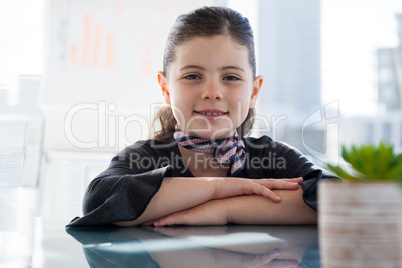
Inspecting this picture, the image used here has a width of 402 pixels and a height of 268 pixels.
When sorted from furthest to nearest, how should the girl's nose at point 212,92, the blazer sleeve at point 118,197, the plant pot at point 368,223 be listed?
the girl's nose at point 212,92 < the blazer sleeve at point 118,197 < the plant pot at point 368,223

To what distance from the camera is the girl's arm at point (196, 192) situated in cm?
100

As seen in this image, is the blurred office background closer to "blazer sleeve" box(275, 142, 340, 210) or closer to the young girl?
the young girl

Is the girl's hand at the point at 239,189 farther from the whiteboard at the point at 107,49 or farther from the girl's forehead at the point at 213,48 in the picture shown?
the whiteboard at the point at 107,49

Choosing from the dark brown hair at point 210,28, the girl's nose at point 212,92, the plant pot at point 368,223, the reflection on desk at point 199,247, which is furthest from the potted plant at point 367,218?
the dark brown hair at point 210,28

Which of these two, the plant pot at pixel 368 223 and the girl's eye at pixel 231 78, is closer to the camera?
the plant pot at pixel 368 223

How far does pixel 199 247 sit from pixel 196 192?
41 centimetres

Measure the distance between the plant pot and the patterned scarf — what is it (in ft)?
3.71

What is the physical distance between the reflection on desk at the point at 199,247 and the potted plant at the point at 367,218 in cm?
22

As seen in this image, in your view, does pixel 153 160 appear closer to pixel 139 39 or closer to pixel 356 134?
pixel 139 39

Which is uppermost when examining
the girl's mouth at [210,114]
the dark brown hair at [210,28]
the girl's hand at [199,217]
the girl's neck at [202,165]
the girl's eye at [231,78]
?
the dark brown hair at [210,28]

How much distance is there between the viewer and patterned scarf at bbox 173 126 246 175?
1.42 meters

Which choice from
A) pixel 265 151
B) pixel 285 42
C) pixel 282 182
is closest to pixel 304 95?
pixel 285 42

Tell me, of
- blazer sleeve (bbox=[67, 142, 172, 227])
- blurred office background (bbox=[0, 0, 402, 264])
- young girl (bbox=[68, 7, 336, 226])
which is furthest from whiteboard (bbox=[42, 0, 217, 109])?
blazer sleeve (bbox=[67, 142, 172, 227])

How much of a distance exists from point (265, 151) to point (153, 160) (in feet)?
1.25
